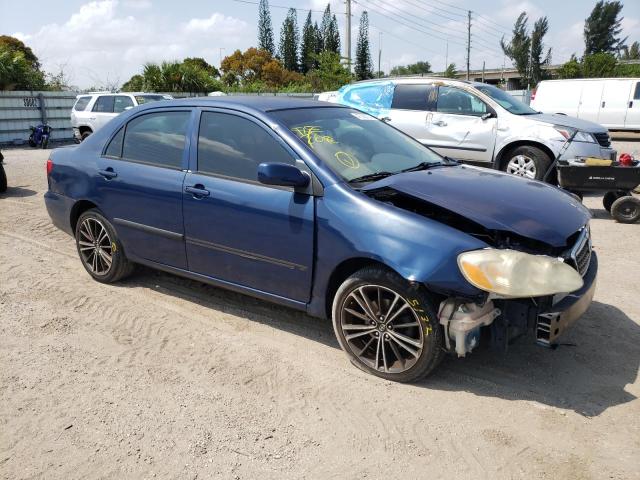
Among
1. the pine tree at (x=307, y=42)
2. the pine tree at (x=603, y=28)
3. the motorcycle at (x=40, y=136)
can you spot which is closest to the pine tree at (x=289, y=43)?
the pine tree at (x=307, y=42)

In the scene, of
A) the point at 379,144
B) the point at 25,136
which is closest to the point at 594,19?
the point at 25,136

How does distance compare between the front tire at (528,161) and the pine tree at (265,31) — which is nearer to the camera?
the front tire at (528,161)

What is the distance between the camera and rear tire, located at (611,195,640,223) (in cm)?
739

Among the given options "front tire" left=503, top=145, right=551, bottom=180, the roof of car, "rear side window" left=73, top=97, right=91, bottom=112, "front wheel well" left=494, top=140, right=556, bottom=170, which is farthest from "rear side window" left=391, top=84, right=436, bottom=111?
"rear side window" left=73, top=97, right=91, bottom=112

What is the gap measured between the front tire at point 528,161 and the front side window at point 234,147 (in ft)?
20.1

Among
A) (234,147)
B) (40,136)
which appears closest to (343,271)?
(234,147)

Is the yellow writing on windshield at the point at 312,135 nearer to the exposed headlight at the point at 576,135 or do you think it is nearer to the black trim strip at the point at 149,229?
the black trim strip at the point at 149,229

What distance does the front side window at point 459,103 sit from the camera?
9.57 m

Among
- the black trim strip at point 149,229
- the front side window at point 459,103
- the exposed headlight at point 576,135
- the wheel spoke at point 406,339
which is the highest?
the front side window at point 459,103

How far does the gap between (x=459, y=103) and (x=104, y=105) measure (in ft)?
36.2

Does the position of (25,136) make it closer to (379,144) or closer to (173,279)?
(173,279)

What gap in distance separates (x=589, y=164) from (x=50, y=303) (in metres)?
6.53

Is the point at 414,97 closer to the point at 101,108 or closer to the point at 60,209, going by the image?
the point at 60,209

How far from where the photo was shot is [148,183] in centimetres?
445
